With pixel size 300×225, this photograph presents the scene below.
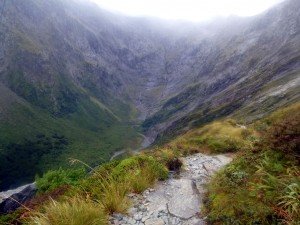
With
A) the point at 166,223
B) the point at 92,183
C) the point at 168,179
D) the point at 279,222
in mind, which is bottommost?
the point at 279,222

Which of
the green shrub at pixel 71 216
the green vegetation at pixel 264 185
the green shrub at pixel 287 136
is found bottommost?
the green vegetation at pixel 264 185

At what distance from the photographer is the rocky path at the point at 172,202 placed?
36.9 ft

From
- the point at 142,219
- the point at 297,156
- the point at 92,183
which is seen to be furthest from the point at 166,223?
the point at 297,156

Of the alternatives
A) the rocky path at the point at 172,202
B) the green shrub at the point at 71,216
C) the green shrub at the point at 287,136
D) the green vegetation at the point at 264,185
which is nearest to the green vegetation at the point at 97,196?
the green shrub at the point at 71,216

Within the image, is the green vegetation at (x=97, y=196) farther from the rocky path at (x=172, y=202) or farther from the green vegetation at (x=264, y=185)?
the green vegetation at (x=264, y=185)

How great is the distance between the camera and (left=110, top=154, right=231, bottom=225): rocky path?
11.2 metres

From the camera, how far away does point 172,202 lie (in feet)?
41.8

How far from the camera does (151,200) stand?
1281cm

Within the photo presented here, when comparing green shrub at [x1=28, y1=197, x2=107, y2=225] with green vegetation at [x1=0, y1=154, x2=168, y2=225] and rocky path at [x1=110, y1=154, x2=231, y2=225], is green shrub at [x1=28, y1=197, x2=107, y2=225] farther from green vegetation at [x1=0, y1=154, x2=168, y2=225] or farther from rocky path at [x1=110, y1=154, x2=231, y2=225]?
rocky path at [x1=110, y1=154, x2=231, y2=225]

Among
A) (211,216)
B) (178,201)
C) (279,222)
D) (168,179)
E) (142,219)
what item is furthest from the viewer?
(168,179)

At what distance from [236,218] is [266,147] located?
13.9ft

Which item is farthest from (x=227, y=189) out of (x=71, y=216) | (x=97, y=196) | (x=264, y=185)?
(x=71, y=216)

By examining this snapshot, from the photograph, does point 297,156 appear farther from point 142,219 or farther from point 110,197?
point 110,197

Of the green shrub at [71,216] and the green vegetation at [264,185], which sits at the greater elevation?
the green shrub at [71,216]
